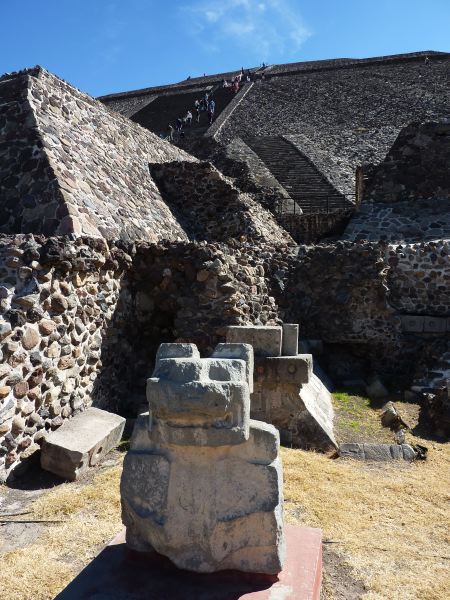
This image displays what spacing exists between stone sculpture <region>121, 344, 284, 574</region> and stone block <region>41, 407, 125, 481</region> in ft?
7.48

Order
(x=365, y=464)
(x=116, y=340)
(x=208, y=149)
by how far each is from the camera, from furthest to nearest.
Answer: (x=208, y=149)
(x=116, y=340)
(x=365, y=464)

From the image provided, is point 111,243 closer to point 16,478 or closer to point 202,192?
point 16,478

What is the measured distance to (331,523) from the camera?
419 cm

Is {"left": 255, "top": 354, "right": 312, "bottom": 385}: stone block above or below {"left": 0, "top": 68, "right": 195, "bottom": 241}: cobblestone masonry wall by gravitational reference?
below

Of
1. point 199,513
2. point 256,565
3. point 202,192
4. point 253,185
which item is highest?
point 253,185

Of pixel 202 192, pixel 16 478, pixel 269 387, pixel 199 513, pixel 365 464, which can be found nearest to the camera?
pixel 199 513

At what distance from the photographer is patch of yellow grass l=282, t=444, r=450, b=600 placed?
3463 millimetres

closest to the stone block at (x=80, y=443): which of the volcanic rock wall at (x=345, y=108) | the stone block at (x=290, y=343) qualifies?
the stone block at (x=290, y=343)

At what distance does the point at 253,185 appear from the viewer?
1780cm

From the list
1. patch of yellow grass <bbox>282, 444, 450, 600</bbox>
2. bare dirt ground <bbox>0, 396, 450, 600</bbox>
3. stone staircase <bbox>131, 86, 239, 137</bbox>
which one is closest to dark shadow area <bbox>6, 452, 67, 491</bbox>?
bare dirt ground <bbox>0, 396, 450, 600</bbox>

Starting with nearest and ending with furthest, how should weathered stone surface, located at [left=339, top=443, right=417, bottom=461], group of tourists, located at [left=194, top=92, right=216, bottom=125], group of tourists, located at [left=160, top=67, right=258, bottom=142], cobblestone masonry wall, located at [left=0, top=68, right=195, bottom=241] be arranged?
weathered stone surface, located at [left=339, top=443, right=417, bottom=461], cobblestone masonry wall, located at [left=0, top=68, right=195, bottom=241], group of tourists, located at [left=160, top=67, right=258, bottom=142], group of tourists, located at [left=194, top=92, right=216, bottom=125]

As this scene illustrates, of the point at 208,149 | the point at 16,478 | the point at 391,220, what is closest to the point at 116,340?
the point at 16,478

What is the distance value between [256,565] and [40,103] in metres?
8.08

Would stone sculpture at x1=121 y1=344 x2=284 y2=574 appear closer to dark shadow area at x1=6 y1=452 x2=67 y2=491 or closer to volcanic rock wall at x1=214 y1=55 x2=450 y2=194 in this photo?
dark shadow area at x1=6 y1=452 x2=67 y2=491
